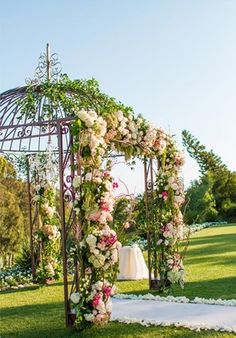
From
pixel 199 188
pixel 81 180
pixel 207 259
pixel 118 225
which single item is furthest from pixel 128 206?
pixel 199 188

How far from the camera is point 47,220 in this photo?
944cm

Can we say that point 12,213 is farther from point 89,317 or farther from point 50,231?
point 89,317

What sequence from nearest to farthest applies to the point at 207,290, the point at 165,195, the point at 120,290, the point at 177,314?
the point at 177,314 → the point at 207,290 → the point at 165,195 → the point at 120,290

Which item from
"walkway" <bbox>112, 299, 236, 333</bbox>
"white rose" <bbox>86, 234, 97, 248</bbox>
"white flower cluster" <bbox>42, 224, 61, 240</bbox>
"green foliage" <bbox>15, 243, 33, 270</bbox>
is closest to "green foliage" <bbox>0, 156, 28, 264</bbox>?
"green foliage" <bbox>15, 243, 33, 270</bbox>

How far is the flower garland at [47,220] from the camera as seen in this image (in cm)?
930

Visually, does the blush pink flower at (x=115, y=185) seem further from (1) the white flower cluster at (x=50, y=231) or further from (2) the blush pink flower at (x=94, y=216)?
(1) the white flower cluster at (x=50, y=231)

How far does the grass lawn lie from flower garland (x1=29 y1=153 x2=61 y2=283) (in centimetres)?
52

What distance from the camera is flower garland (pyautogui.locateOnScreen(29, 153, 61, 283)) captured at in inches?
366

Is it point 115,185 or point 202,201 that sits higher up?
point 202,201

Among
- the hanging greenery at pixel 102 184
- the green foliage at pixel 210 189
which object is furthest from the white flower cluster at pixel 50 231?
the green foliage at pixel 210 189

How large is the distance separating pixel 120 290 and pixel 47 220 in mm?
2213

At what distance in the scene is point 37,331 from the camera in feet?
18.2

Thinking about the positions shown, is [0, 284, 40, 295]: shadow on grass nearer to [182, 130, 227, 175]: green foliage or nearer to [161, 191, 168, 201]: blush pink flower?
[161, 191, 168, 201]: blush pink flower

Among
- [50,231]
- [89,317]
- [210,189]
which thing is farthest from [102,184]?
[210,189]
